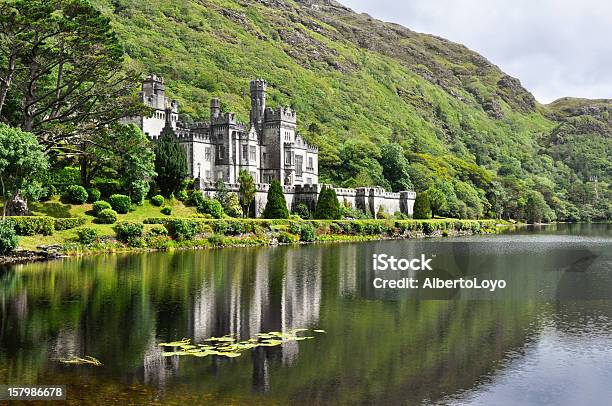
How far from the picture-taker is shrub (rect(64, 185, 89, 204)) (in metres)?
59.9

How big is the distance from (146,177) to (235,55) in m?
112

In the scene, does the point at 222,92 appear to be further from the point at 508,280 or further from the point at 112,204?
the point at 508,280

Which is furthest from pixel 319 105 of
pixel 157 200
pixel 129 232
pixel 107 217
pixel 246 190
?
pixel 129 232

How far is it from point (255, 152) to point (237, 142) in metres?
3.93

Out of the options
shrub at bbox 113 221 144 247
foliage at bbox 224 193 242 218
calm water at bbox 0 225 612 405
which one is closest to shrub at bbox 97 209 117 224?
shrub at bbox 113 221 144 247

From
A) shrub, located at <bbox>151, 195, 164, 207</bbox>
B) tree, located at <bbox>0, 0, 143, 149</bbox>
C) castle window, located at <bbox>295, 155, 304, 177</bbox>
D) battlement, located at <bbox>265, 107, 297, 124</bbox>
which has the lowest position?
shrub, located at <bbox>151, 195, 164, 207</bbox>

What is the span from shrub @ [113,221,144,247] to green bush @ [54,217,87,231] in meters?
2.71

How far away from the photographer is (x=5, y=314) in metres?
25.1

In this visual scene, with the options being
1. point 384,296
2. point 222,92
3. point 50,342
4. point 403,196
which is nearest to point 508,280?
point 384,296

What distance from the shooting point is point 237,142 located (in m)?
85.0

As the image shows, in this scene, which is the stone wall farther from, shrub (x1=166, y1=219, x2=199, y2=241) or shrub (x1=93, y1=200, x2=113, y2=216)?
shrub (x1=93, y1=200, x2=113, y2=216)

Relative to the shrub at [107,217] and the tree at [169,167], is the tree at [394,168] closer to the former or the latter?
the tree at [169,167]

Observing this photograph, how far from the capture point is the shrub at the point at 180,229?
57500mm

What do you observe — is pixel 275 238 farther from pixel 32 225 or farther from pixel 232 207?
pixel 32 225
